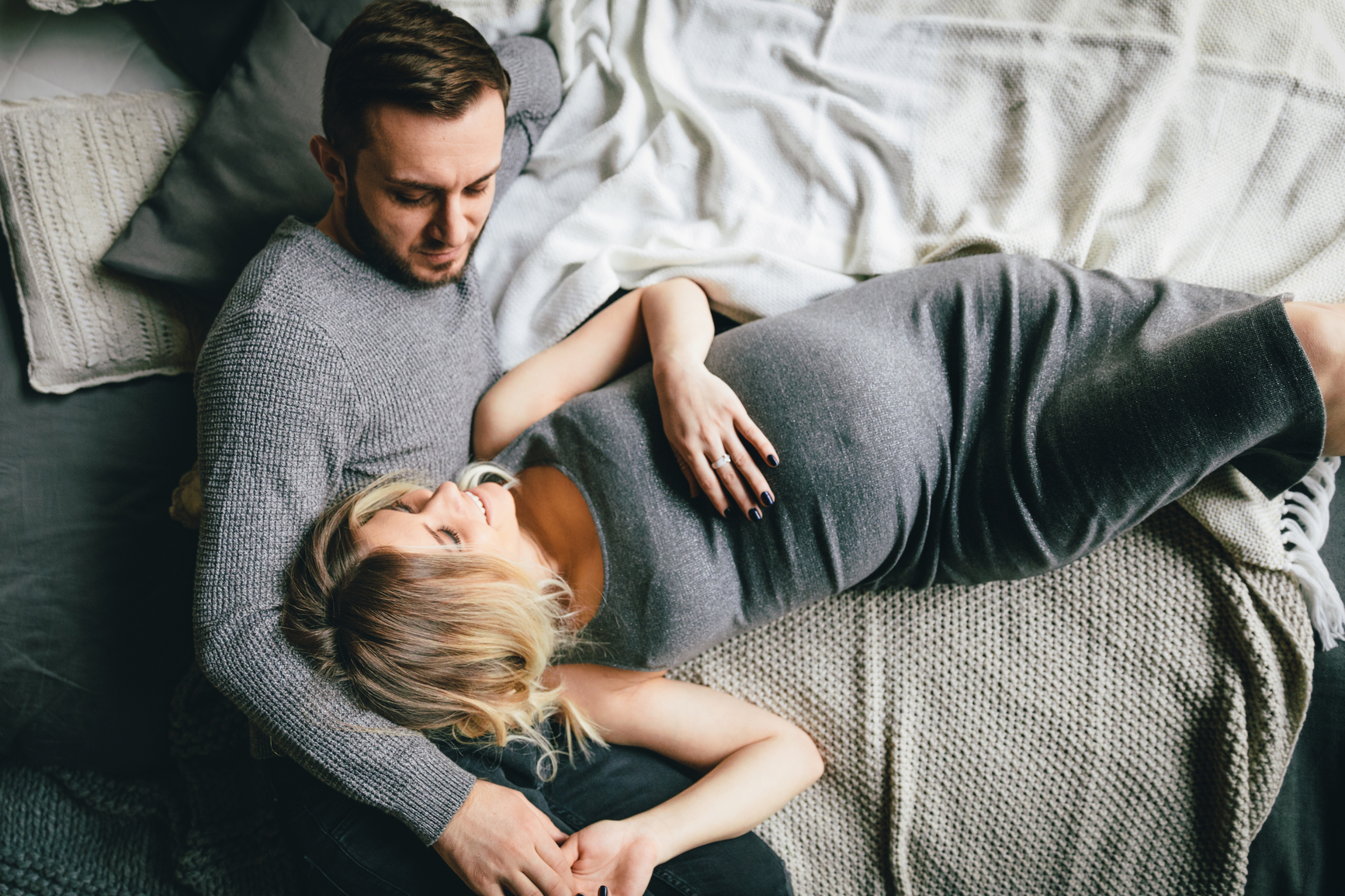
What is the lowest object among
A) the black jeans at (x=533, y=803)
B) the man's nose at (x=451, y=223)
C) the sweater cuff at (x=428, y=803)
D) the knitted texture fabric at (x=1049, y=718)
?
the black jeans at (x=533, y=803)

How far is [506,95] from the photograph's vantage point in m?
1.18

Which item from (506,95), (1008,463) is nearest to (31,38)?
(506,95)

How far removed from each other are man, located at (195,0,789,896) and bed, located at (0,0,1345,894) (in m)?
0.23

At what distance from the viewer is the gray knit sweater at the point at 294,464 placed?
3.42 feet

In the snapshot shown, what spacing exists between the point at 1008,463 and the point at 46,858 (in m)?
1.60

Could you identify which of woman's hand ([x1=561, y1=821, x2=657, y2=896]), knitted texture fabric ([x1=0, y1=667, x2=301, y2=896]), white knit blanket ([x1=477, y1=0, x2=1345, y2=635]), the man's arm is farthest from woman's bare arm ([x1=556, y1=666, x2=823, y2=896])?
white knit blanket ([x1=477, y1=0, x2=1345, y2=635])

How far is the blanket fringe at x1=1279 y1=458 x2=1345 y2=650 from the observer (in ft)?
3.83

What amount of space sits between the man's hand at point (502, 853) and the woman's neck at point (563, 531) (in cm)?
30

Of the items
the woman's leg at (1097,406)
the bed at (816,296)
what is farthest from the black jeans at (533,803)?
the woman's leg at (1097,406)

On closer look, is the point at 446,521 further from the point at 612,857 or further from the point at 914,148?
the point at 914,148

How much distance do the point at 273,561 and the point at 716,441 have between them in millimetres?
659

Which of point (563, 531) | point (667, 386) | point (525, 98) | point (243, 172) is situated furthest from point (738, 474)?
point (243, 172)

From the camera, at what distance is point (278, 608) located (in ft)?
3.59

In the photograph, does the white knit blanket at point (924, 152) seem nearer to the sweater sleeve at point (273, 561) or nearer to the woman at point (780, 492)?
the woman at point (780, 492)
